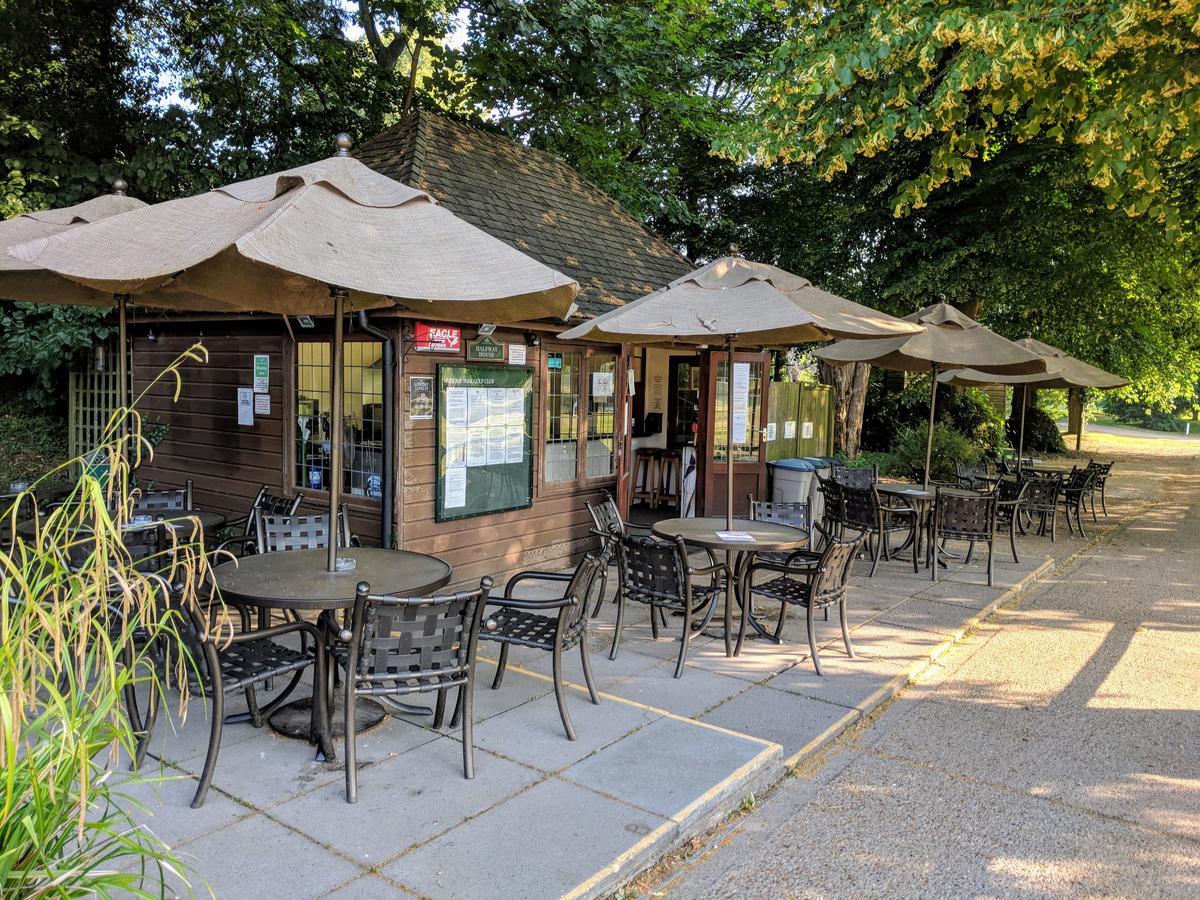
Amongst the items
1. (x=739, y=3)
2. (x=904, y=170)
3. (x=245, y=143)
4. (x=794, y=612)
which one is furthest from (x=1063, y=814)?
(x=739, y=3)

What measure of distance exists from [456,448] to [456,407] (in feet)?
1.19

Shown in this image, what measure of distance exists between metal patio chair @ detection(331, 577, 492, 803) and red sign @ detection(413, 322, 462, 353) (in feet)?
11.7

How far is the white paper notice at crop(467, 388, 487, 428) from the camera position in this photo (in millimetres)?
7316

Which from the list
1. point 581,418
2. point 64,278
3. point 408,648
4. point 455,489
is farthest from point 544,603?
point 581,418

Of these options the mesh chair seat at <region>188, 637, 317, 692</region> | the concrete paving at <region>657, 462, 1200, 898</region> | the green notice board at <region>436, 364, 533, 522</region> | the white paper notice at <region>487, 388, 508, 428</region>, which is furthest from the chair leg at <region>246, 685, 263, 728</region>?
the white paper notice at <region>487, 388, 508, 428</region>

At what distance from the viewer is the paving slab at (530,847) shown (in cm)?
291

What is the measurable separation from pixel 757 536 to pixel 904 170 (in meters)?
12.3

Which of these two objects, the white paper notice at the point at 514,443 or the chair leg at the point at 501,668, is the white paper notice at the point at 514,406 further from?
the chair leg at the point at 501,668

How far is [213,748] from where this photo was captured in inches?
134

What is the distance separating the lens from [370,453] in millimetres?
7152

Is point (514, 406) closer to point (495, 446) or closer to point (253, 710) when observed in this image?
point (495, 446)

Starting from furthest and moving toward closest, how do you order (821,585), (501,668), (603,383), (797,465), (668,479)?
(668,479), (797,465), (603,383), (821,585), (501,668)

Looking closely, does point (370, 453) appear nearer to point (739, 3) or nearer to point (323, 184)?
point (323, 184)

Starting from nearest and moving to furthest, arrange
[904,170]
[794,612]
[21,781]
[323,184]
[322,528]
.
Answer: [21,781]
[323,184]
[322,528]
[794,612]
[904,170]
